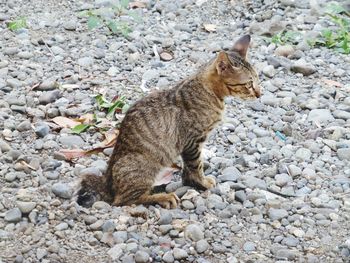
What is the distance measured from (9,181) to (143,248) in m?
1.12

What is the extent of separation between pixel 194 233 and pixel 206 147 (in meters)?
1.21

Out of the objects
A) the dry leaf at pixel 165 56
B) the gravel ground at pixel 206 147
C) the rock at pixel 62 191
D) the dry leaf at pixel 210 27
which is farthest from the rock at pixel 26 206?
the dry leaf at pixel 210 27

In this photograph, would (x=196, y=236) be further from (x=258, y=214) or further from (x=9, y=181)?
(x=9, y=181)

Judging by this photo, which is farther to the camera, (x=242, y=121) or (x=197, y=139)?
(x=242, y=121)

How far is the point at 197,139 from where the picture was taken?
4.99 meters

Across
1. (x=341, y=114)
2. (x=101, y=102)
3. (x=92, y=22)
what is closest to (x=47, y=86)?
(x=101, y=102)

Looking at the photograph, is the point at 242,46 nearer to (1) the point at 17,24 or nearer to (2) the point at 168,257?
(2) the point at 168,257

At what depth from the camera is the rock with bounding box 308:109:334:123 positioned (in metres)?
6.11

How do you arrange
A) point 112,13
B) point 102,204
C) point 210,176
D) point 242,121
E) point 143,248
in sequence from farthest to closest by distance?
1. point 112,13
2. point 242,121
3. point 210,176
4. point 102,204
5. point 143,248

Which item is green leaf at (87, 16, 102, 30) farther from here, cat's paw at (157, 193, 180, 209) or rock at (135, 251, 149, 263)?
rock at (135, 251, 149, 263)

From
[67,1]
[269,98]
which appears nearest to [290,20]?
[269,98]

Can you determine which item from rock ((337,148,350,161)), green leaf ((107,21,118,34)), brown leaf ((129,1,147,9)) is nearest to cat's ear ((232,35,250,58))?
rock ((337,148,350,161))

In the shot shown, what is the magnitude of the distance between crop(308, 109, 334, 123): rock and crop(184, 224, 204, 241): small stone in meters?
1.96

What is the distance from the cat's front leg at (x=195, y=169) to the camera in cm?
501
